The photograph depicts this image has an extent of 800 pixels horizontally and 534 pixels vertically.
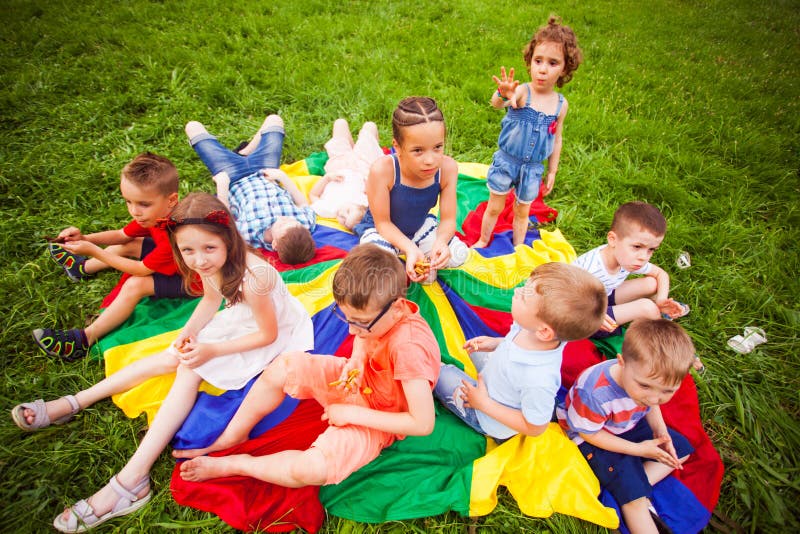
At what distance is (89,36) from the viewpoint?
6.21 metres

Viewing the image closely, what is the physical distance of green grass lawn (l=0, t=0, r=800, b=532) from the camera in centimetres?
271

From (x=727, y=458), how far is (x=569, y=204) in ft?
9.00

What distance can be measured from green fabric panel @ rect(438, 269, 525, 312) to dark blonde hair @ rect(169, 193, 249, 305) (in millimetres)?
1647

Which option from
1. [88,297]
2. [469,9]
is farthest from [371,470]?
[469,9]

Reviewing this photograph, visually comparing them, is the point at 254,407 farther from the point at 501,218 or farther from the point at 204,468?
the point at 501,218

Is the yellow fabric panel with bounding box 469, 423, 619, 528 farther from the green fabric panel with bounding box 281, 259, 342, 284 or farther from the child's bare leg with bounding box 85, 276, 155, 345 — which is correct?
the child's bare leg with bounding box 85, 276, 155, 345

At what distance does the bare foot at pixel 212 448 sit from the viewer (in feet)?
8.39

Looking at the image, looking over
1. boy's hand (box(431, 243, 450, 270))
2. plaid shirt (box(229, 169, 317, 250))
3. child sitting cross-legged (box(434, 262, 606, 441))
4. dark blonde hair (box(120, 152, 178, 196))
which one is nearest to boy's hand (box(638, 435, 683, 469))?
child sitting cross-legged (box(434, 262, 606, 441))

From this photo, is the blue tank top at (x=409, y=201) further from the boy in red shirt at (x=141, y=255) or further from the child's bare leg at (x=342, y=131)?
the child's bare leg at (x=342, y=131)

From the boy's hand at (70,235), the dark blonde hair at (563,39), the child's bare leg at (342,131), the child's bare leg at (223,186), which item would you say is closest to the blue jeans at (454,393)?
the dark blonde hair at (563,39)

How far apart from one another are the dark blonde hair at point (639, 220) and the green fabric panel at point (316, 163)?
314 cm

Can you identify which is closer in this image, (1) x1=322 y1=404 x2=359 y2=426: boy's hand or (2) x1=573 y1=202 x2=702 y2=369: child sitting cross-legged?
(1) x1=322 y1=404 x2=359 y2=426: boy's hand

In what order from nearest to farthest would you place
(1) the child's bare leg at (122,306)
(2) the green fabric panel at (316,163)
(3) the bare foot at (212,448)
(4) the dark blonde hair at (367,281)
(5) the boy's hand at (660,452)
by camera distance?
(4) the dark blonde hair at (367,281), (5) the boy's hand at (660,452), (3) the bare foot at (212,448), (1) the child's bare leg at (122,306), (2) the green fabric panel at (316,163)

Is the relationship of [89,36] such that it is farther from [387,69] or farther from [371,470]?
[371,470]
